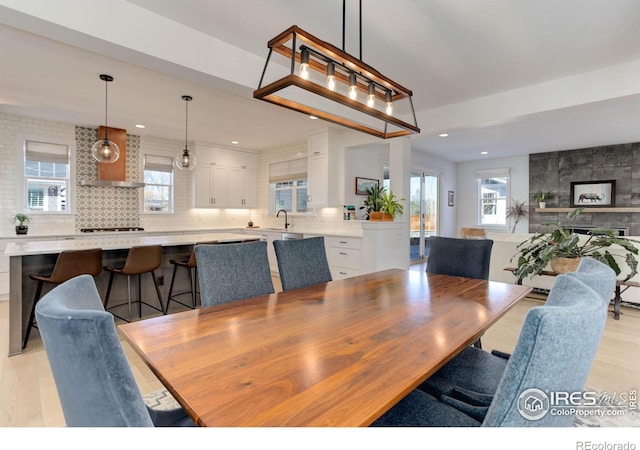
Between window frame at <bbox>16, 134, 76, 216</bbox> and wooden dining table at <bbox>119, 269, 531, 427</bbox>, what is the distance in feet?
16.9

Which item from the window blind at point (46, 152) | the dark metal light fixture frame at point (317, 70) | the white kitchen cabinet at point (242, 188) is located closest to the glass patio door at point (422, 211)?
the white kitchen cabinet at point (242, 188)

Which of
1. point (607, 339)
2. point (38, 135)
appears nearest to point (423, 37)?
point (607, 339)

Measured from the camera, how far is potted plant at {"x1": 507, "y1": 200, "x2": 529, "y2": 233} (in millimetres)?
7914

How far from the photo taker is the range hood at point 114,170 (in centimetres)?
529

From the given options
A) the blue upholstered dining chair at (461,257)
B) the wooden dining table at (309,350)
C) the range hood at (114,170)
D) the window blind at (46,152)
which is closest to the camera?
the wooden dining table at (309,350)

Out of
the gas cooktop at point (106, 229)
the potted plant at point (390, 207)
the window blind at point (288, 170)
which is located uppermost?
the window blind at point (288, 170)

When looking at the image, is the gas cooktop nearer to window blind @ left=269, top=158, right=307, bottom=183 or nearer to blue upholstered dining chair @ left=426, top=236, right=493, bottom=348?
window blind @ left=269, top=158, right=307, bottom=183

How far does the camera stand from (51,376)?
2.42 m

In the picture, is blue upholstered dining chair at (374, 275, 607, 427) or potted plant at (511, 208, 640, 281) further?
potted plant at (511, 208, 640, 281)

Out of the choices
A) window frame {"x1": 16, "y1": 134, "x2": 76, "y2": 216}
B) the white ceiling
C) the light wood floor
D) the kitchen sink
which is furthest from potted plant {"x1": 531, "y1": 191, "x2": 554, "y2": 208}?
window frame {"x1": 16, "y1": 134, "x2": 76, "y2": 216}

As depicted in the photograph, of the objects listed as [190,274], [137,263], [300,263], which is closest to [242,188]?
[190,274]

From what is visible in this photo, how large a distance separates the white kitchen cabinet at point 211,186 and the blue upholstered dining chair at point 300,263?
15.6 ft

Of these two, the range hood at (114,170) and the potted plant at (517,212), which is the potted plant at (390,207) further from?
the potted plant at (517,212)
